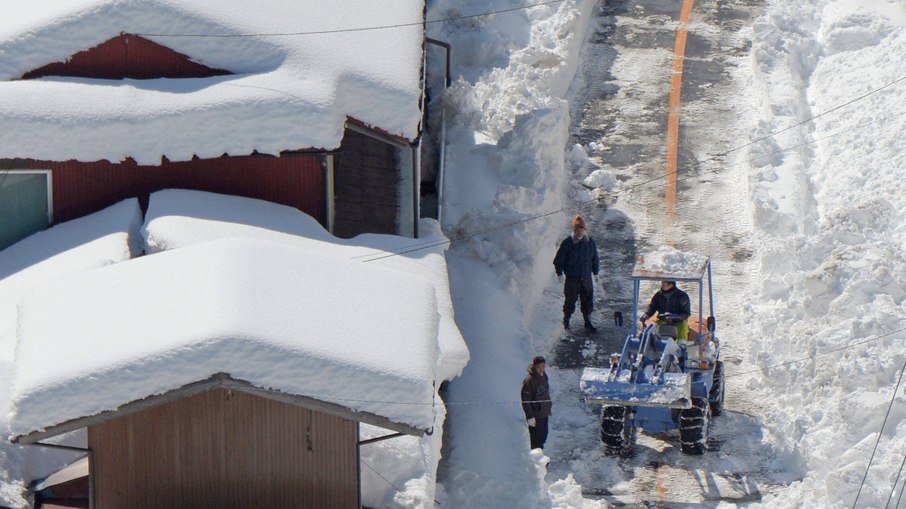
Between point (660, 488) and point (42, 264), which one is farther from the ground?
point (42, 264)

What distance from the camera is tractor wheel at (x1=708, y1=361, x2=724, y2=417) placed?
18.4 m

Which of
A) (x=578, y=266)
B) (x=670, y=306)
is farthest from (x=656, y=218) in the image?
(x=670, y=306)

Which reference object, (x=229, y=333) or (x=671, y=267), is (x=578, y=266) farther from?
(x=229, y=333)

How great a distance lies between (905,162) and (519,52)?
619 cm

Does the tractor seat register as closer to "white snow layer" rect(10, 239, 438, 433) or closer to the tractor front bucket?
the tractor front bucket

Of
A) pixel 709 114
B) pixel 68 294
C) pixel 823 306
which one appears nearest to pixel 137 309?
pixel 68 294

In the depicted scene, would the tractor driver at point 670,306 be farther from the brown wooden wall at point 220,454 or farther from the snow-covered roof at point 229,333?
the brown wooden wall at point 220,454

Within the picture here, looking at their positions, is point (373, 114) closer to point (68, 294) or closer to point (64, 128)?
point (64, 128)

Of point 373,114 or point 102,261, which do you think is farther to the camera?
point 373,114

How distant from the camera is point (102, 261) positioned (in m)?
16.7

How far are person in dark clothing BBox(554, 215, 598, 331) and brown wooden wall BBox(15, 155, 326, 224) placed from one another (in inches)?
130

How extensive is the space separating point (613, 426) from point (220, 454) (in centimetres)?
550

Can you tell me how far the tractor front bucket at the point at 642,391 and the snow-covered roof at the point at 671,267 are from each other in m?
1.76

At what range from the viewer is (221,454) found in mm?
13539
